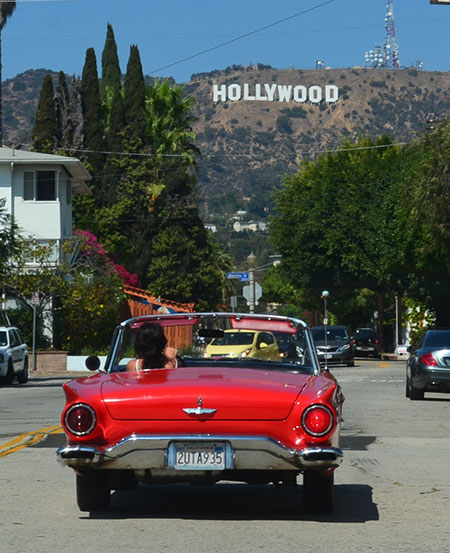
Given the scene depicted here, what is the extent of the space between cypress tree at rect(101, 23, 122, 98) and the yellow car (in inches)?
2991

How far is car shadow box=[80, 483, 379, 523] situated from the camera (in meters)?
9.30

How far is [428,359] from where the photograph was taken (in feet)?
83.6

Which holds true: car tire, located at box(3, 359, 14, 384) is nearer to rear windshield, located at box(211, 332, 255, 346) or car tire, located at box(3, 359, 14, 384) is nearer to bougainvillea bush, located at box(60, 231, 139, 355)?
bougainvillea bush, located at box(60, 231, 139, 355)

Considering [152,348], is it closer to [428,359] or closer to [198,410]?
[198,410]

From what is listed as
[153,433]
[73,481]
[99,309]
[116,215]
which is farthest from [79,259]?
[153,433]

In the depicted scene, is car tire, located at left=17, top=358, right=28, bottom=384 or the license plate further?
car tire, located at left=17, top=358, right=28, bottom=384

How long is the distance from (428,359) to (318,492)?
1656cm

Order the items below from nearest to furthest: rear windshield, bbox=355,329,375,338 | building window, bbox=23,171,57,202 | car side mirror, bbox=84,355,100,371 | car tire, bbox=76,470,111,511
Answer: car tire, bbox=76,470,111,511 → car side mirror, bbox=84,355,100,371 → building window, bbox=23,171,57,202 → rear windshield, bbox=355,329,375,338

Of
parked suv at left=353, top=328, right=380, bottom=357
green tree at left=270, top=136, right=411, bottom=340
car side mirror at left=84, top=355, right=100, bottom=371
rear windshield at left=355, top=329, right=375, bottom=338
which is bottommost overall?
parked suv at left=353, top=328, right=380, bottom=357

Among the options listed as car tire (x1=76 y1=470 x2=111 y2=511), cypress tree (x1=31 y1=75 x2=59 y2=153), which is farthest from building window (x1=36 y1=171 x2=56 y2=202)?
car tire (x1=76 y1=470 x2=111 y2=511)

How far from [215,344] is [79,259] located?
133ft

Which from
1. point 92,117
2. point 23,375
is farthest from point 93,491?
point 92,117

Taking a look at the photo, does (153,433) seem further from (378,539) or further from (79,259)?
(79,259)

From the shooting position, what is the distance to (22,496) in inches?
414
